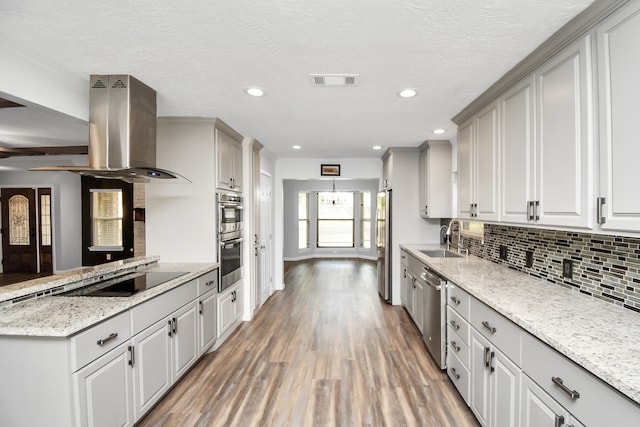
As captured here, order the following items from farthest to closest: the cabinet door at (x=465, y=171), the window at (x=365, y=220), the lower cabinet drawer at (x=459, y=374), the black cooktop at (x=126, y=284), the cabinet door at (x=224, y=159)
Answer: the window at (x=365, y=220)
the cabinet door at (x=224, y=159)
the cabinet door at (x=465, y=171)
the lower cabinet drawer at (x=459, y=374)
the black cooktop at (x=126, y=284)

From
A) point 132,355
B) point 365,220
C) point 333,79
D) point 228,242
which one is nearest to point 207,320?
point 228,242

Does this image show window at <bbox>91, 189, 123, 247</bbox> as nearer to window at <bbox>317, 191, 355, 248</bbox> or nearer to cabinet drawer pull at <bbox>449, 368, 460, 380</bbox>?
window at <bbox>317, 191, 355, 248</bbox>

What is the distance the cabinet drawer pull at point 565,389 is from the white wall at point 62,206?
28.1 feet

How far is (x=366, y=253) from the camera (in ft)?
30.8

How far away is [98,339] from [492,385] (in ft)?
7.35

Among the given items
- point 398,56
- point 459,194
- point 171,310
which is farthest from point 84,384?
point 459,194

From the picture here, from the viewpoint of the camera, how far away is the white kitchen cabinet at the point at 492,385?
1.59 metres

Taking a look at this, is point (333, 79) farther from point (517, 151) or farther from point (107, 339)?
point (107, 339)

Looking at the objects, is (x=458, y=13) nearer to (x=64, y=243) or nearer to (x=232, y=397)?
(x=232, y=397)

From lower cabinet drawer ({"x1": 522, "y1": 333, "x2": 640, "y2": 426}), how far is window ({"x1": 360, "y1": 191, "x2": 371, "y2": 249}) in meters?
7.92

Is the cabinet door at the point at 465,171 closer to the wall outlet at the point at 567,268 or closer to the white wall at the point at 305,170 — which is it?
the wall outlet at the point at 567,268

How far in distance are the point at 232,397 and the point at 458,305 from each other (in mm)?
1908

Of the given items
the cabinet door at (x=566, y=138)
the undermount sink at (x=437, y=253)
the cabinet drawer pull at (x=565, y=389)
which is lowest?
the cabinet drawer pull at (x=565, y=389)

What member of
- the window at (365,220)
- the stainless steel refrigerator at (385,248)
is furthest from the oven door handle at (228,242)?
the window at (365,220)
